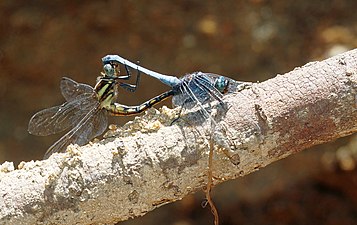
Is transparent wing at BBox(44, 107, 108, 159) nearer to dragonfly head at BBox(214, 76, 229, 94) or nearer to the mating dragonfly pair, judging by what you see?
the mating dragonfly pair

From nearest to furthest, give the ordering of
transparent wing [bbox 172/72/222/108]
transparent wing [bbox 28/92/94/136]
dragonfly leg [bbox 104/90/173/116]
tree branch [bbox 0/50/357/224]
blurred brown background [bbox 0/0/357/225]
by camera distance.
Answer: tree branch [bbox 0/50/357/224] < transparent wing [bbox 172/72/222/108] < dragonfly leg [bbox 104/90/173/116] < transparent wing [bbox 28/92/94/136] < blurred brown background [bbox 0/0/357/225]

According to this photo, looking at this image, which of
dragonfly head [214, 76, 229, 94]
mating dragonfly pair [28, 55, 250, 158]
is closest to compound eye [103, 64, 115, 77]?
mating dragonfly pair [28, 55, 250, 158]

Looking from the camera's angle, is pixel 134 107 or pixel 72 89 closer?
pixel 134 107

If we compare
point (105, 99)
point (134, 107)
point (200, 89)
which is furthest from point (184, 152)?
point (105, 99)

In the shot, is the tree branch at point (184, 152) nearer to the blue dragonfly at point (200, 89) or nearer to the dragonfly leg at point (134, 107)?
the blue dragonfly at point (200, 89)

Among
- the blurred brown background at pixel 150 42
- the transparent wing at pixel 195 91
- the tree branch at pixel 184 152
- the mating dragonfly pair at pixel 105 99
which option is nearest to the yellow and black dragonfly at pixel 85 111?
the mating dragonfly pair at pixel 105 99

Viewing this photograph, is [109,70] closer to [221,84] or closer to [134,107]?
[134,107]

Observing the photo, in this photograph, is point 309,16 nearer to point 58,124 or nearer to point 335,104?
point 58,124
